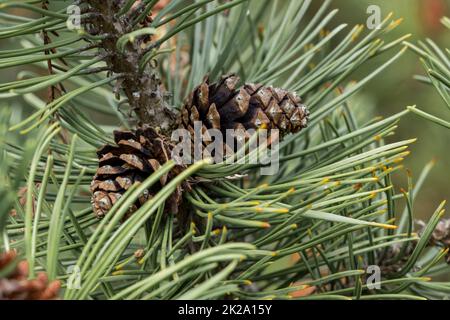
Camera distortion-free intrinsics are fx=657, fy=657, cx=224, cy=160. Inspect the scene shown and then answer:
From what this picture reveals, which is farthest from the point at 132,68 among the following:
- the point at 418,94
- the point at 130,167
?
the point at 418,94

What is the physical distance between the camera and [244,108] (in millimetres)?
755

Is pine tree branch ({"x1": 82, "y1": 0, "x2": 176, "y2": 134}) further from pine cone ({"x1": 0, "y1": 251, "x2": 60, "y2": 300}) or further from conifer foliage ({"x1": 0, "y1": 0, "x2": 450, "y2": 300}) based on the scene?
pine cone ({"x1": 0, "y1": 251, "x2": 60, "y2": 300})

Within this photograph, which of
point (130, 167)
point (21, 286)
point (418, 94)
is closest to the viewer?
point (21, 286)

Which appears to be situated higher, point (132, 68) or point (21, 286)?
point (132, 68)

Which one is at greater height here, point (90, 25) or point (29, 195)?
point (90, 25)

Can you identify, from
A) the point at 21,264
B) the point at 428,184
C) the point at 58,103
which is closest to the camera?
the point at 21,264

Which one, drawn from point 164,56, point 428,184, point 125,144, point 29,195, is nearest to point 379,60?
point 428,184

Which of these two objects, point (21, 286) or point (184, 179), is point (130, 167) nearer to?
point (184, 179)

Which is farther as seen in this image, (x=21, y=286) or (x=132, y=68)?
(x=132, y=68)

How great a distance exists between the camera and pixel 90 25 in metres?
0.76

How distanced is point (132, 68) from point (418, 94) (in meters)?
1.00

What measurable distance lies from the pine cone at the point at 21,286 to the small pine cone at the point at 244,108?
0.30 meters
